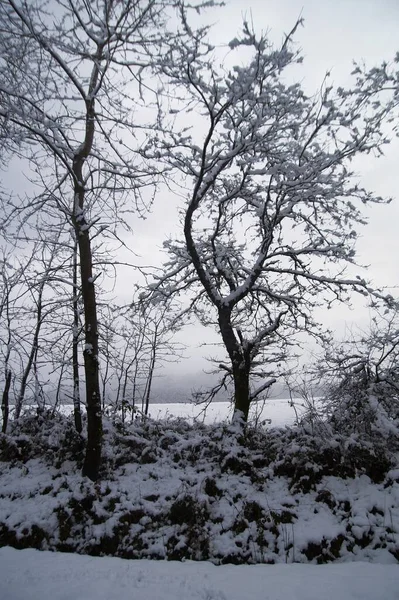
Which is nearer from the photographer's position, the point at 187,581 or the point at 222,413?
the point at 187,581

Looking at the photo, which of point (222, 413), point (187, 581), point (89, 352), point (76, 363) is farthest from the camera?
point (222, 413)

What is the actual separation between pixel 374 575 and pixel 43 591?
432 centimetres

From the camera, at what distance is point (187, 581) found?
422 centimetres

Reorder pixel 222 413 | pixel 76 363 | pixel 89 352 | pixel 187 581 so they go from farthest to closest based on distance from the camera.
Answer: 1. pixel 222 413
2. pixel 76 363
3. pixel 89 352
4. pixel 187 581

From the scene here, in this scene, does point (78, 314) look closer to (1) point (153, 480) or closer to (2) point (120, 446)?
(2) point (120, 446)

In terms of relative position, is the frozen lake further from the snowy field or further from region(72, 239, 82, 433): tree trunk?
region(72, 239, 82, 433): tree trunk

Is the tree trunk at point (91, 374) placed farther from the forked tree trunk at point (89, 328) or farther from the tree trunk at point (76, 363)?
the tree trunk at point (76, 363)

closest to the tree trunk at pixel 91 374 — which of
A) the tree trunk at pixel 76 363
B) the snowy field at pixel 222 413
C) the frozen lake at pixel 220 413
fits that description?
the tree trunk at pixel 76 363

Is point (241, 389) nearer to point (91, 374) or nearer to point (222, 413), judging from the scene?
point (91, 374)

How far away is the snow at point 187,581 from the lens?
385cm

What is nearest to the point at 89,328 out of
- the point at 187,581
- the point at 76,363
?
the point at 76,363

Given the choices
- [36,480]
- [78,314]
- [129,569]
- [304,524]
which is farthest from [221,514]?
[78,314]

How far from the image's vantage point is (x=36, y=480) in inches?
286

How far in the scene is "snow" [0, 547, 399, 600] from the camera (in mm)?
3848
